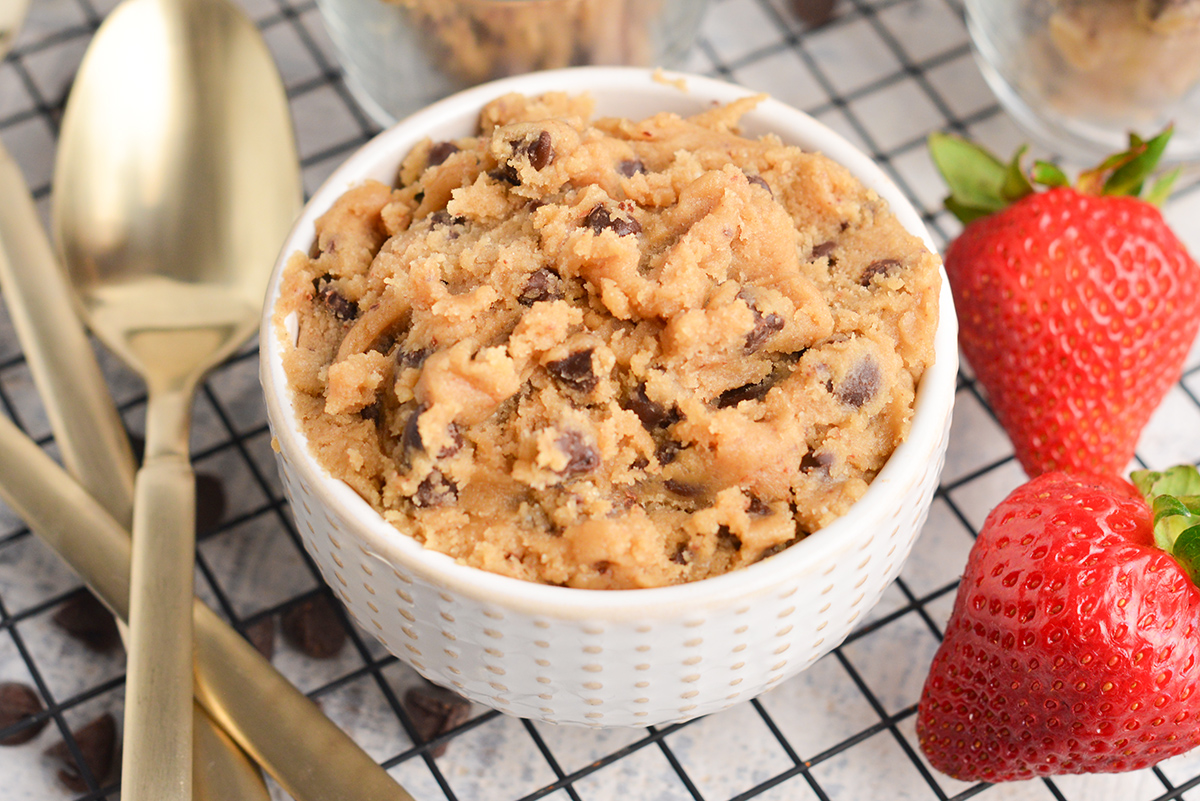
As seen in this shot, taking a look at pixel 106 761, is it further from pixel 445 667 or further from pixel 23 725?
pixel 445 667

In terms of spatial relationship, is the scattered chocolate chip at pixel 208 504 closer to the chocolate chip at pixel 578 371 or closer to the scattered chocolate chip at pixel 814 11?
the chocolate chip at pixel 578 371

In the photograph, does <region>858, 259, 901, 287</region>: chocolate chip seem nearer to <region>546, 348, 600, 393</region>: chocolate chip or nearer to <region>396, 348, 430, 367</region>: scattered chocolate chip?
<region>546, 348, 600, 393</region>: chocolate chip

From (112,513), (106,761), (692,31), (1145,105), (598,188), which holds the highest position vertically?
(598,188)

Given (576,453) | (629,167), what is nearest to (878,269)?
(629,167)

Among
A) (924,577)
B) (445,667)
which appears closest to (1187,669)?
(924,577)

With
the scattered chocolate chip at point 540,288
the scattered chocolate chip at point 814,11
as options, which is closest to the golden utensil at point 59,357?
the scattered chocolate chip at point 540,288

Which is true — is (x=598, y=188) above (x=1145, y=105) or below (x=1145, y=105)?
above

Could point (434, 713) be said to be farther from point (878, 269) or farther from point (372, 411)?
point (878, 269)

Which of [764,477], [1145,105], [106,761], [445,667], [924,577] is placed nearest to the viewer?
[764,477]
